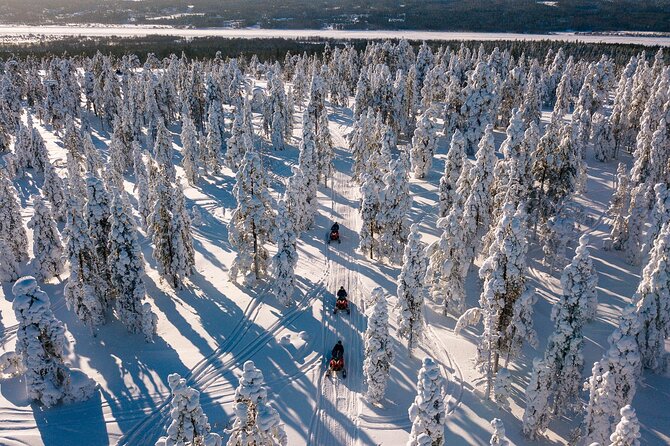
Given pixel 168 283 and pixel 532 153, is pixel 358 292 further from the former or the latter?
pixel 532 153

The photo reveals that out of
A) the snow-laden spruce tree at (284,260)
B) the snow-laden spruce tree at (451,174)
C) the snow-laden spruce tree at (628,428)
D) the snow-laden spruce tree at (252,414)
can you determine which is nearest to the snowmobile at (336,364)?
the snow-laden spruce tree at (284,260)

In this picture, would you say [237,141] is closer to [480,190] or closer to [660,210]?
[480,190]

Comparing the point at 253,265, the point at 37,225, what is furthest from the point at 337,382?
the point at 37,225

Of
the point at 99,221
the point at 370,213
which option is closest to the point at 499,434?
the point at 370,213

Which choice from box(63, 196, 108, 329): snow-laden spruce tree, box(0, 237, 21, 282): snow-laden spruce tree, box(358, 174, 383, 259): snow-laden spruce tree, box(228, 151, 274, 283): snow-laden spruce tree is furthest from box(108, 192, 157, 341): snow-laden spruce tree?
box(358, 174, 383, 259): snow-laden spruce tree

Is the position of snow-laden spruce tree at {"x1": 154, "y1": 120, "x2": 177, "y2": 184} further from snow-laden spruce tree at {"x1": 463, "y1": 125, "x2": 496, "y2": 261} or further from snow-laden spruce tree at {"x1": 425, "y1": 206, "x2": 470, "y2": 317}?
snow-laden spruce tree at {"x1": 425, "y1": 206, "x2": 470, "y2": 317}

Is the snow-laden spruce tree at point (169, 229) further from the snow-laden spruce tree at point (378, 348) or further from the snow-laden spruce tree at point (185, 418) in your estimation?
the snow-laden spruce tree at point (185, 418)
